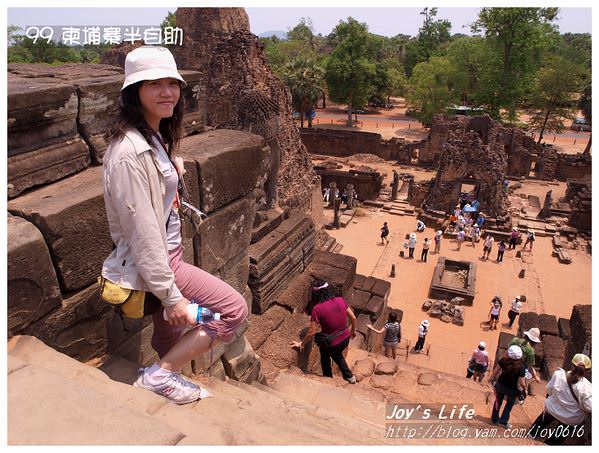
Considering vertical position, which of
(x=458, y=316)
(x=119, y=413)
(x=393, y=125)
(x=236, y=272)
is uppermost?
(x=393, y=125)

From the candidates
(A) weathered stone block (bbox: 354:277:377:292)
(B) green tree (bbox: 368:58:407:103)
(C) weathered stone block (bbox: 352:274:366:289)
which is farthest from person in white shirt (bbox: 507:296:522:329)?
(B) green tree (bbox: 368:58:407:103)

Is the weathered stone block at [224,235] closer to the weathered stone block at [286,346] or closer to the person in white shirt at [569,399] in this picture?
the weathered stone block at [286,346]

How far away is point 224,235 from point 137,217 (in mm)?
1569

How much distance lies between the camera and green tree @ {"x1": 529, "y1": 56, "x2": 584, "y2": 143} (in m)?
29.4

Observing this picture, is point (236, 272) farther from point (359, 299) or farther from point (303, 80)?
point (303, 80)

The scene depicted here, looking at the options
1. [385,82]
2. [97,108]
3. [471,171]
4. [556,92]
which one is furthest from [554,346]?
[385,82]

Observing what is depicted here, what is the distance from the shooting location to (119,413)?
165 centimetres

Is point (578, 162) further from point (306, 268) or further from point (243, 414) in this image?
point (243, 414)

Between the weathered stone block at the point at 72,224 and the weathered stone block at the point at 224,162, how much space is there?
0.72m

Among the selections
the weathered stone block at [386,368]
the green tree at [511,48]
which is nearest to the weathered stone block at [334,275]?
the weathered stone block at [386,368]

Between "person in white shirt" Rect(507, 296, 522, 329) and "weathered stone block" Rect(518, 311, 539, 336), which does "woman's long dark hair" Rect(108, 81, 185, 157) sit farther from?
"person in white shirt" Rect(507, 296, 522, 329)

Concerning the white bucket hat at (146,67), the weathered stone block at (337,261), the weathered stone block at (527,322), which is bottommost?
the weathered stone block at (527,322)

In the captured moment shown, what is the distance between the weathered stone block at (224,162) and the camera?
3.09m

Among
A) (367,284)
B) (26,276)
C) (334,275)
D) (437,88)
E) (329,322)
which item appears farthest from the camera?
(437,88)
